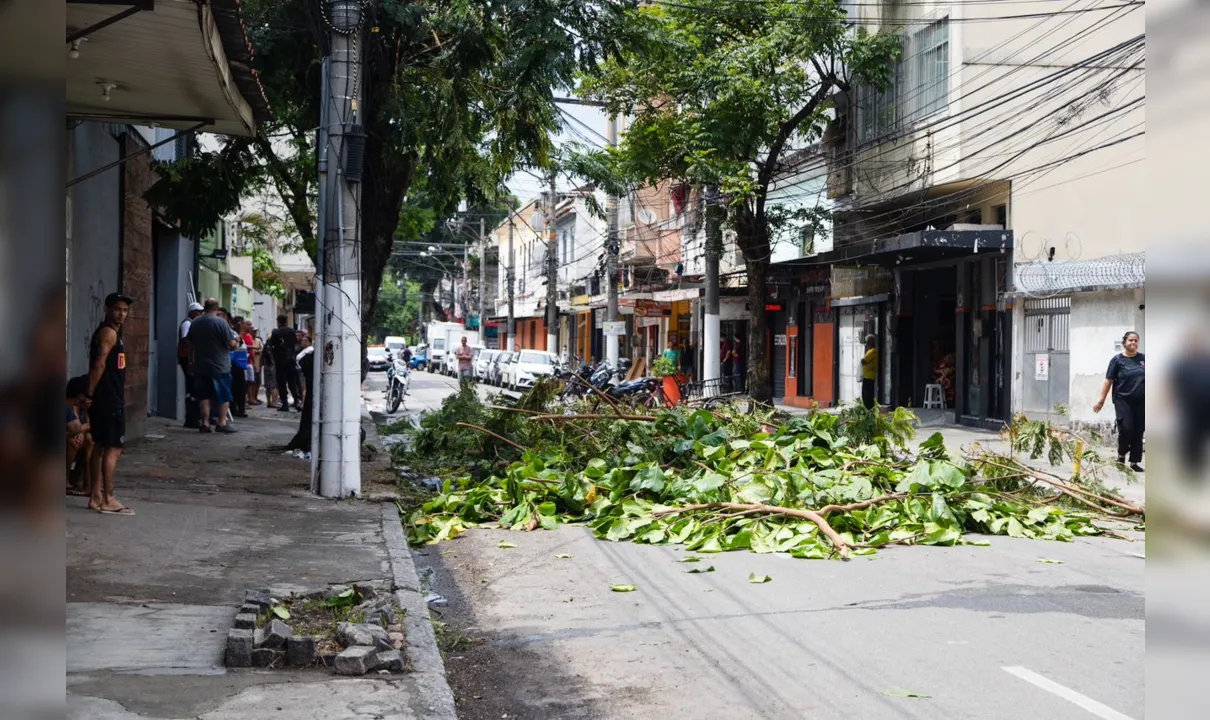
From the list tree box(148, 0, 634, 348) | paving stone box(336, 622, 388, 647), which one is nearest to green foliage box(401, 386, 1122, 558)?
tree box(148, 0, 634, 348)

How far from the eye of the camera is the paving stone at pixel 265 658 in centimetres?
579

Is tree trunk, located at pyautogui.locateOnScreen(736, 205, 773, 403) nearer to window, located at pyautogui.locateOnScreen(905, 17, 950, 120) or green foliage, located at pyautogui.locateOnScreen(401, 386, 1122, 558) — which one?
window, located at pyautogui.locateOnScreen(905, 17, 950, 120)

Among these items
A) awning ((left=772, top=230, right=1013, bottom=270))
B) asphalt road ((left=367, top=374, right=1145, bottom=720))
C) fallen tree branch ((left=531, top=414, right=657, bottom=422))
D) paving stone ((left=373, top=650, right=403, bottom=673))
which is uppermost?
awning ((left=772, top=230, right=1013, bottom=270))

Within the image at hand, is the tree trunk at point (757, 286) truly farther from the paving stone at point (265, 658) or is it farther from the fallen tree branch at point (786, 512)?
the paving stone at point (265, 658)

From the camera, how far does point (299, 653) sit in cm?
588

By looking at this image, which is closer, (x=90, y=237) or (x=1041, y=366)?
(x=90, y=237)

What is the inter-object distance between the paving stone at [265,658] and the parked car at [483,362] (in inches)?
1726

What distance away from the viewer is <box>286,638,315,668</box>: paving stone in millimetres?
5867

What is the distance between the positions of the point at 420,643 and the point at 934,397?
78.0 feet

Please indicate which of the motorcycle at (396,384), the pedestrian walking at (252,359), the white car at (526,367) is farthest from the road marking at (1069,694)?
the white car at (526,367)

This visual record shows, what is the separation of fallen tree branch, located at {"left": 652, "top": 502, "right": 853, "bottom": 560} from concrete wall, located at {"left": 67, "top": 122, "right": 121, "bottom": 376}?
6989mm

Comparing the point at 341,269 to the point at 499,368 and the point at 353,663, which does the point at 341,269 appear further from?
the point at 499,368

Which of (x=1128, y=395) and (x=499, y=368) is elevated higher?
(x=1128, y=395)

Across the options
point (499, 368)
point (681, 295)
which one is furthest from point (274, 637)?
point (499, 368)
